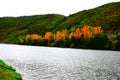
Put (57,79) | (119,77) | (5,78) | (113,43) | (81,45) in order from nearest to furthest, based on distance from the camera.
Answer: (5,78) < (57,79) < (119,77) < (113,43) < (81,45)

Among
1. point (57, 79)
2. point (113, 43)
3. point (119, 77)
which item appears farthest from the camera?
point (113, 43)

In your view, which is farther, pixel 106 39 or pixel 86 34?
pixel 86 34

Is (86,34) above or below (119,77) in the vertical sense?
above

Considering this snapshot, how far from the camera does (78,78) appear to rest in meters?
52.6

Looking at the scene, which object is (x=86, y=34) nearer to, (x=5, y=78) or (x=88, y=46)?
(x=88, y=46)

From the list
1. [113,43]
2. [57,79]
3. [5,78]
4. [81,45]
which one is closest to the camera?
[5,78]

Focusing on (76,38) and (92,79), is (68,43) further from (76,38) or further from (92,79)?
(92,79)

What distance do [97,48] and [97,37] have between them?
677 cm

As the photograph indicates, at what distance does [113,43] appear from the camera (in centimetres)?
16788

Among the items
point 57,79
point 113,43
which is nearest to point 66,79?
point 57,79

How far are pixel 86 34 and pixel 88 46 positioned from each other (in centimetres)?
1583

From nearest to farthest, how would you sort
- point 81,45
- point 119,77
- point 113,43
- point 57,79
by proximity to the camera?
point 57,79, point 119,77, point 113,43, point 81,45

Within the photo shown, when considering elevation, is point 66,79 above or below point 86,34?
below

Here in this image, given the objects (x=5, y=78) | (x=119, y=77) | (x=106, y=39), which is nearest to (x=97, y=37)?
(x=106, y=39)
